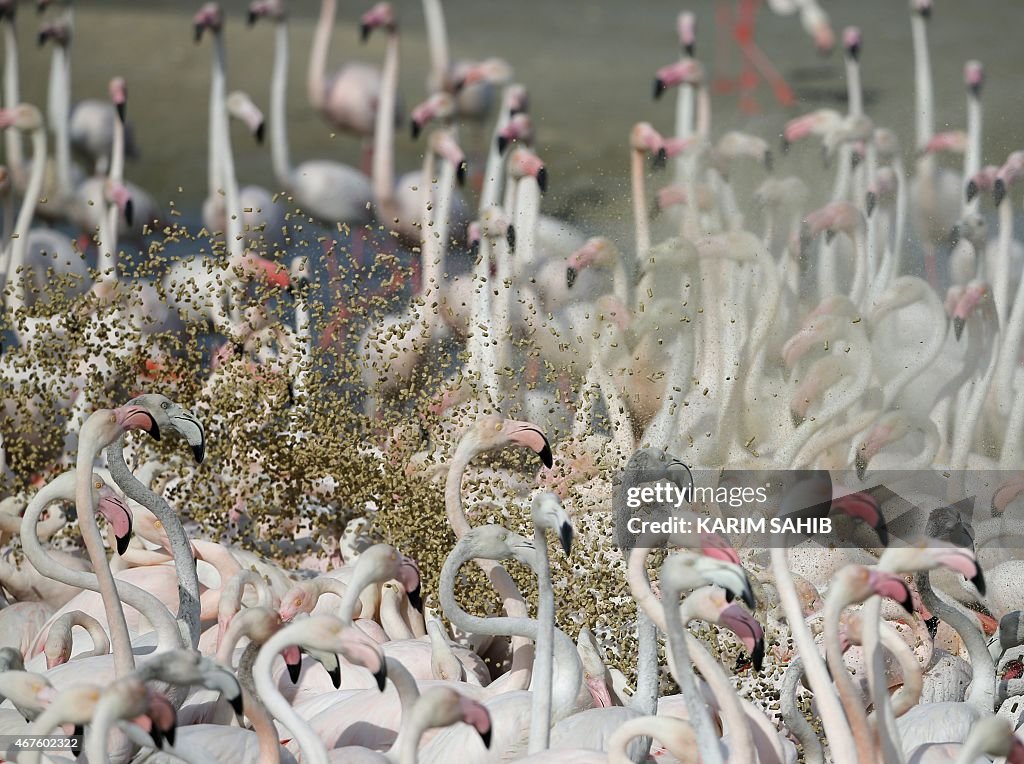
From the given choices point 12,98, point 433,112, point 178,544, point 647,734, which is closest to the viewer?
point 647,734

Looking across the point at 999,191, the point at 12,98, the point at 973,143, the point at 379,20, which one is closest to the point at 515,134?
the point at 973,143

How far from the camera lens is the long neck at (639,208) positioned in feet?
12.9

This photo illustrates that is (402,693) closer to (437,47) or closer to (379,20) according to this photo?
(379,20)

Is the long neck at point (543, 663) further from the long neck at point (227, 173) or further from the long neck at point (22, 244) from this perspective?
the long neck at point (227, 173)

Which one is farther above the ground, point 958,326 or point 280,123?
point 280,123

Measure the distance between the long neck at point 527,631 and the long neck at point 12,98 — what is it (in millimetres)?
5294

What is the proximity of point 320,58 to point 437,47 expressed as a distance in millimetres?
719

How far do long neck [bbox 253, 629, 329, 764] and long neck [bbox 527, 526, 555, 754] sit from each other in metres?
0.38

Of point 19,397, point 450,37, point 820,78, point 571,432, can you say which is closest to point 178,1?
point 450,37

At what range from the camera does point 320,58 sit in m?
8.68

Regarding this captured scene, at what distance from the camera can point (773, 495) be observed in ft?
11.1

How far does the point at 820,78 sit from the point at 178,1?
405cm

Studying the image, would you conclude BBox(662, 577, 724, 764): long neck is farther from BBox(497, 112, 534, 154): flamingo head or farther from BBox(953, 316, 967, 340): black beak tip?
BBox(497, 112, 534, 154): flamingo head

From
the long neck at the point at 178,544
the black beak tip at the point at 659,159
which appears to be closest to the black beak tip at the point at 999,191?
the black beak tip at the point at 659,159
